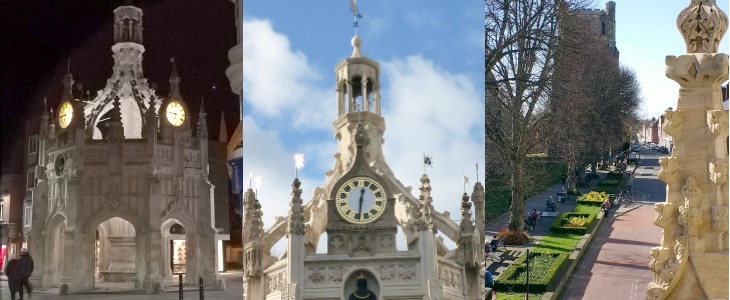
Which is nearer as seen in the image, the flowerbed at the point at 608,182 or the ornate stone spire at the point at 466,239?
the ornate stone spire at the point at 466,239

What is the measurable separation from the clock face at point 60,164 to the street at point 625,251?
248 cm

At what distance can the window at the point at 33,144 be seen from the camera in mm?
2772

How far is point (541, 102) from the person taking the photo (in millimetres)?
3625

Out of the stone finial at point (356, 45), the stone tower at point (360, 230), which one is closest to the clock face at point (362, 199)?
the stone tower at point (360, 230)

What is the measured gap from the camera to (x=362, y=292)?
259 cm

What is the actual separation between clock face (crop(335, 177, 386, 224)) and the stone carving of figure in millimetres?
209

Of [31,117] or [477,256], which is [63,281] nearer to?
[31,117]

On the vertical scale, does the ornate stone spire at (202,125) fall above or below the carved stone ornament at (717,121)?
above

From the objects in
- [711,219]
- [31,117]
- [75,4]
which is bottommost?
[711,219]

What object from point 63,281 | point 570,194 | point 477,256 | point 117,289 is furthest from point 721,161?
point 63,281

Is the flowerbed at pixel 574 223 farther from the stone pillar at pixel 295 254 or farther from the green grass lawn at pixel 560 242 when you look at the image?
the stone pillar at pixel 295 254

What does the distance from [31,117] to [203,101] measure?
2.31ft

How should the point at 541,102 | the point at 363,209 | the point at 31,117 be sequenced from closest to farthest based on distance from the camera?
the point at 363,209, the point at 31,117, the point at 541,102

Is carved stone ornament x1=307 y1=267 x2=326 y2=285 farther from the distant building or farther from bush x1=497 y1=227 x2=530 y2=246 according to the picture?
the distant building
